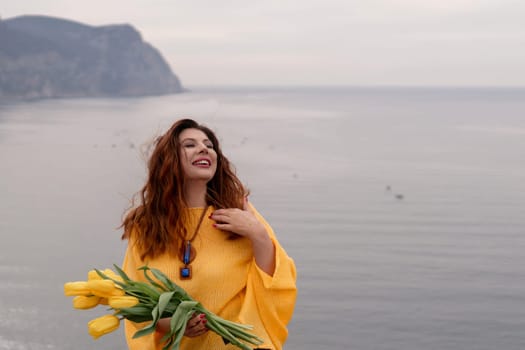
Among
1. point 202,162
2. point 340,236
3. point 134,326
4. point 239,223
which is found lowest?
point 340,236

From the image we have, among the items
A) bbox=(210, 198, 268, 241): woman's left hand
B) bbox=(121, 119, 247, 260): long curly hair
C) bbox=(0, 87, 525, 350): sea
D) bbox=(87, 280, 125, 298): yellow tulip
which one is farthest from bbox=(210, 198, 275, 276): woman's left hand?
bbox=(0, 87, 525, 350): sea

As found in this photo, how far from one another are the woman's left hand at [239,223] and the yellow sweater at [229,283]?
0.08 meters

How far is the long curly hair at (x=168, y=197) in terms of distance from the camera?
3.06m

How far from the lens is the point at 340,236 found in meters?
25.1

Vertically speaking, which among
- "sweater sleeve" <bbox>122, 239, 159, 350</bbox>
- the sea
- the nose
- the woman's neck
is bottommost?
the sea

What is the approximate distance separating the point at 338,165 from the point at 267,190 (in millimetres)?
11848

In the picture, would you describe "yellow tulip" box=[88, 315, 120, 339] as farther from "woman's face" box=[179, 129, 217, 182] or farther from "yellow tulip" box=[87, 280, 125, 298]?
"woman's face" box=[179, 129, 217, 182]

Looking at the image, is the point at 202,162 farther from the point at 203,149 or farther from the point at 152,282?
the point at 152,282

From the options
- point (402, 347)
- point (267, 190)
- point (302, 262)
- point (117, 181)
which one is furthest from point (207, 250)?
point (117, 181)

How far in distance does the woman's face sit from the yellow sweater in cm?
15

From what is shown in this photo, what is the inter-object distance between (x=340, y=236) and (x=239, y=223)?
22.4 m

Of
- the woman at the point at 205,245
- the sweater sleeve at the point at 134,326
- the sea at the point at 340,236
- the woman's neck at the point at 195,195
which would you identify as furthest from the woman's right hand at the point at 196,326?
the sea at the point at 340,236

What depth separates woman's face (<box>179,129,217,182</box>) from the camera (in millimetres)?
3100

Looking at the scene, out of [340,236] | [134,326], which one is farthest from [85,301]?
[340,236]
